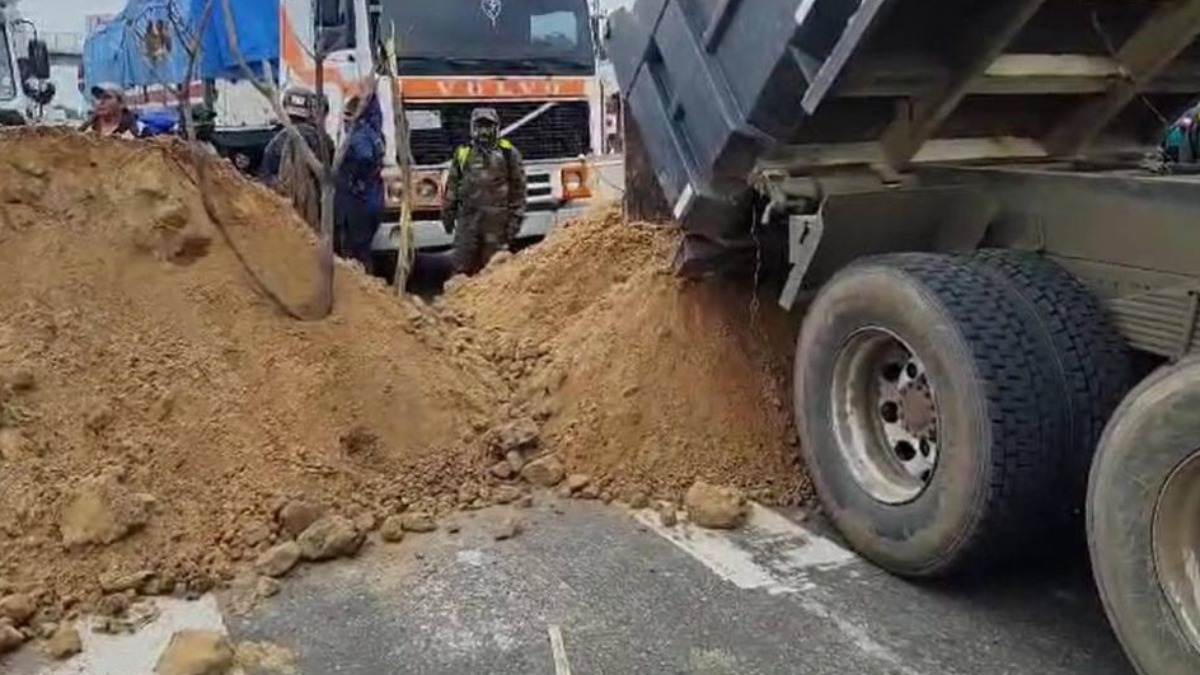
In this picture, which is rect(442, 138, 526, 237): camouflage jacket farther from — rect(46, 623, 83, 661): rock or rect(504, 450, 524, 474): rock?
rect(46, 623, 83, 661): rock

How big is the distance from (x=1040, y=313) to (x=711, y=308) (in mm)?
1721

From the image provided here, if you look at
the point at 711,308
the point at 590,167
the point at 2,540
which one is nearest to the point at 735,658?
the point at 711,308

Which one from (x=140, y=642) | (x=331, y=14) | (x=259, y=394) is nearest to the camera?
(x=140, y=642)

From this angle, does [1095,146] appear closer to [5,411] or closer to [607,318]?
[607,318]

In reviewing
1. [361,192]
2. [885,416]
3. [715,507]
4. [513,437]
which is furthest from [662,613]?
[361,192]

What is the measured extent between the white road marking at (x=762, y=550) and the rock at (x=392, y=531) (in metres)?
0.84

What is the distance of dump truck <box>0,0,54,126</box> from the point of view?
12.8m

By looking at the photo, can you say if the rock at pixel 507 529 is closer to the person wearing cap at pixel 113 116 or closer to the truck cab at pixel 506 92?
the truck cab at pixel 506 92

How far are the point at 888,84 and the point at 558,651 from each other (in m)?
2.12

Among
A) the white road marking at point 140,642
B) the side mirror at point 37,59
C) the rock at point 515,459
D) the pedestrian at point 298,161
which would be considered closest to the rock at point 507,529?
the rock at point 515,459

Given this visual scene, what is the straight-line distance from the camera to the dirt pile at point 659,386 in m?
4.79

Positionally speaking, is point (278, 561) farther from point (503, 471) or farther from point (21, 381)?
point (21, 381)

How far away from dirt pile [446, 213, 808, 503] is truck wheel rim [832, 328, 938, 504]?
539mm

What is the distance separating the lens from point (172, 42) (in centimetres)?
1341
